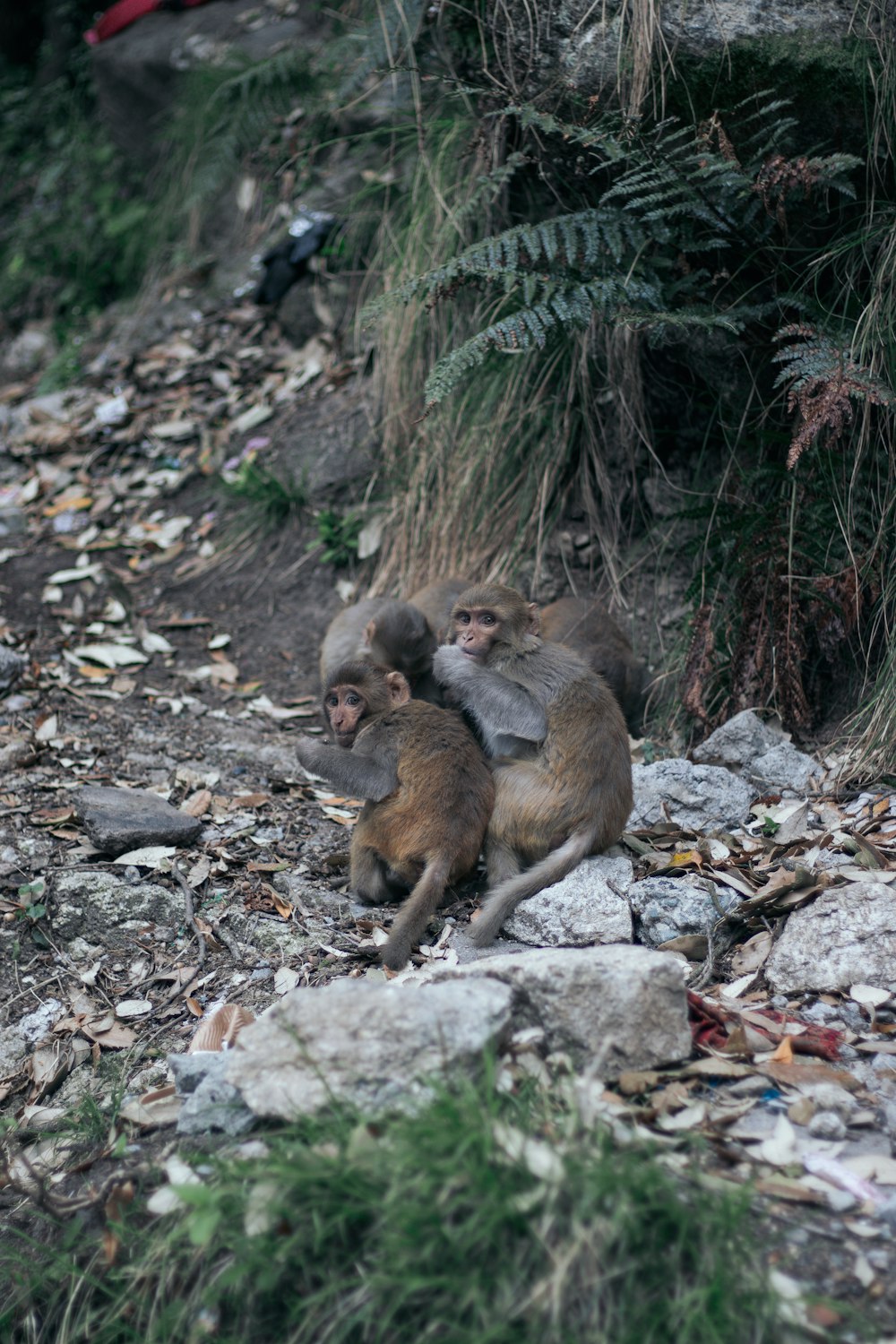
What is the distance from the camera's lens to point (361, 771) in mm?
4465

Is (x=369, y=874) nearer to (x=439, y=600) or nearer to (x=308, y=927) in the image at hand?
(x=308, y=927)

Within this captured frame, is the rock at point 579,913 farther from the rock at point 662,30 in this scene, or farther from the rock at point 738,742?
the rock at point 662,30

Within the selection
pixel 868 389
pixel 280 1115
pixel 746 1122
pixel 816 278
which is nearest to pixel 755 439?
pixel 816 278

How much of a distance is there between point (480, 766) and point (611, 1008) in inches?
59.8

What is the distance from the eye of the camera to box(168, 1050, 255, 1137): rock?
10.3 ft

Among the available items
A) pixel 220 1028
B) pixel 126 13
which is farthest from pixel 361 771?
pixel 126 13

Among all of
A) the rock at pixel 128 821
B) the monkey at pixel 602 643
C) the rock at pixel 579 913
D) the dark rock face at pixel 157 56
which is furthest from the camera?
the dark rock face at pixel 157 56

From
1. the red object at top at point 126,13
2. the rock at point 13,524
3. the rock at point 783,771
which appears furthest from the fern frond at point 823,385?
the red object at top at point 126,13

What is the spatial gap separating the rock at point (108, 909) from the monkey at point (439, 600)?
190 centimetres

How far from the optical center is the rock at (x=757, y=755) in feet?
16.2

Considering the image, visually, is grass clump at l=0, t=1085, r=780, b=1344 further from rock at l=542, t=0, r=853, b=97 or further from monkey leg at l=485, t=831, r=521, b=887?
rock at l=542, t=0, r=853, b=97

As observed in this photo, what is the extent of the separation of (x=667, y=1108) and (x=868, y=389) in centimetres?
280

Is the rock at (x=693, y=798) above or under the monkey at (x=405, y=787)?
under

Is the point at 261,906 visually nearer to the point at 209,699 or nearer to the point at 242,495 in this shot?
the point at 209,699
